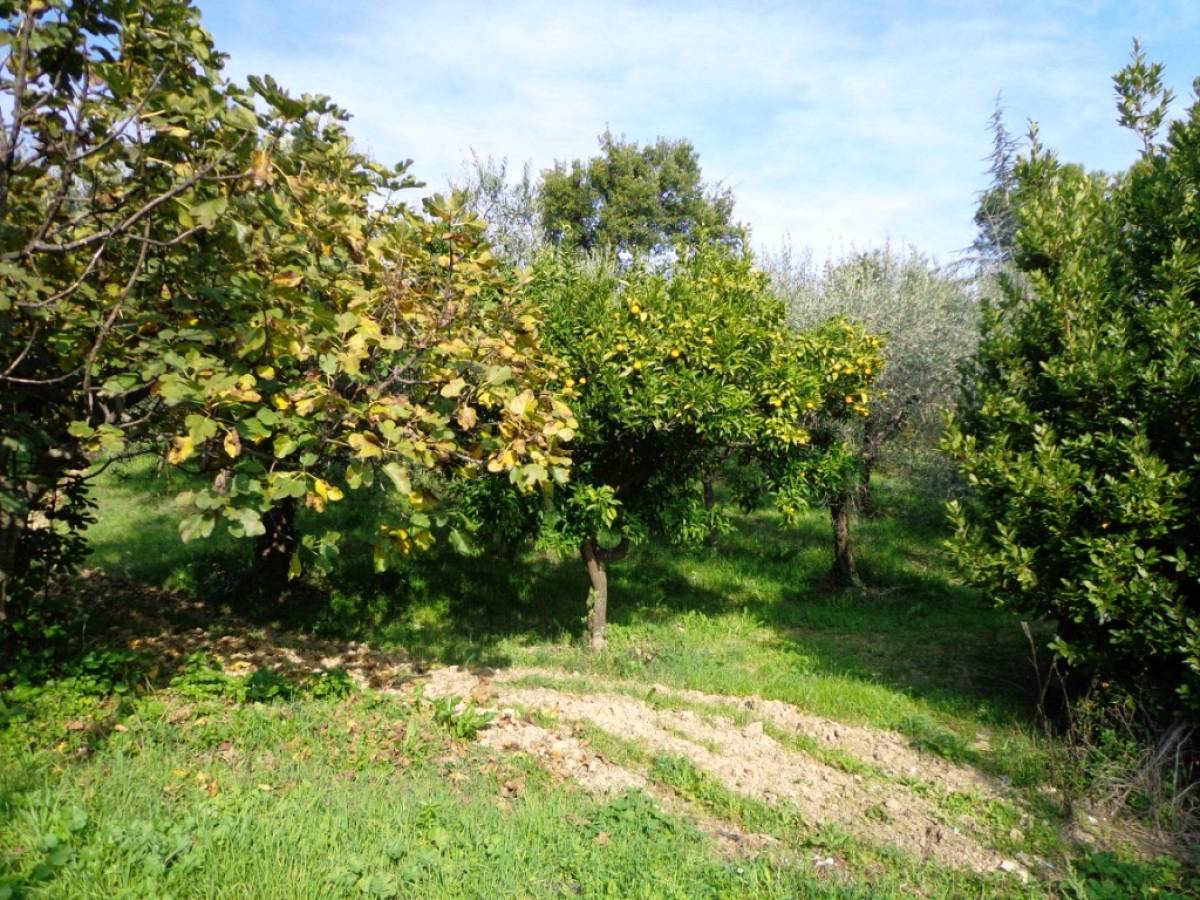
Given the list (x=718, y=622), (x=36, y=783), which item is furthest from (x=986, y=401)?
(x=36, y=783)

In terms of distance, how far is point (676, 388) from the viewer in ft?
24.6

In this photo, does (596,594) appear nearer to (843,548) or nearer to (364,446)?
(843,548)

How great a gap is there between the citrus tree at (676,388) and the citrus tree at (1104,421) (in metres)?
1.84

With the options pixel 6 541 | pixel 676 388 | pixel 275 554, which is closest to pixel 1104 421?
pixel 676 388

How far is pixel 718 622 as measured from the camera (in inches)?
404

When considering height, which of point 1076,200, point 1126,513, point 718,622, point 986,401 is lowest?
point 718,622

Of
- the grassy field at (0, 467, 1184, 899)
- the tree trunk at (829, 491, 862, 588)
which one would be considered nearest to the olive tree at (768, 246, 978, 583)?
the tree trunk at (829, 491, 862, 588)

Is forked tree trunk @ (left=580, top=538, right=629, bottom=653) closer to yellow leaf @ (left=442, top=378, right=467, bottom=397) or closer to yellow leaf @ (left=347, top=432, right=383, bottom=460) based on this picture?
yellow leaf @ (left=442, top=378, right=467, bottom=397)

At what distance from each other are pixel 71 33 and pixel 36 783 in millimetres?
3584

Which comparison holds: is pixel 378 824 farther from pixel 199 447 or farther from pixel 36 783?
pixel 199 447

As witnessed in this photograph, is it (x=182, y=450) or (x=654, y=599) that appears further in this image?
(x=654, y=599)

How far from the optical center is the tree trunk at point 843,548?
11806mm

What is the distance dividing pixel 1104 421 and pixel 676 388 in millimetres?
3507

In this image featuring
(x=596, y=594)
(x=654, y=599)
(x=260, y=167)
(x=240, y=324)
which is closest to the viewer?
(x=260, y=167)
